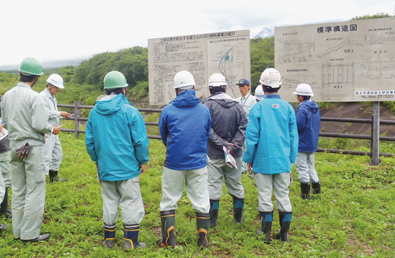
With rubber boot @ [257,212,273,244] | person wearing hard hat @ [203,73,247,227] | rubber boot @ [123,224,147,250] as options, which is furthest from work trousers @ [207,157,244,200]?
rubber boot @ [123,224,147,250]

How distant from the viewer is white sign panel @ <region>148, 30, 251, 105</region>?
6793 mm

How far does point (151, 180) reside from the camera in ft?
19.6

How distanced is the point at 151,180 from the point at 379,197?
13.0 ft

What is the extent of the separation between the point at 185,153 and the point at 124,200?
A: 88cm

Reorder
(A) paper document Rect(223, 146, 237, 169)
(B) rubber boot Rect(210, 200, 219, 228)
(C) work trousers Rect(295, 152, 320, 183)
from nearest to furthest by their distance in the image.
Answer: (A) paper document Rect(223, 146, 237, 169), (B) rubber boot Rect(210, 200, 219, 228), (C) work trousers Rect(295, 152, 320, 183)

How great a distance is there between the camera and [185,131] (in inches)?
136

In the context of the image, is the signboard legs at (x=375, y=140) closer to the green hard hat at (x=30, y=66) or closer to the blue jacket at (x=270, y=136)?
the blue jacket at (x=270, y=136)

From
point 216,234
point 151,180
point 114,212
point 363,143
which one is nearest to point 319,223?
point 216,234

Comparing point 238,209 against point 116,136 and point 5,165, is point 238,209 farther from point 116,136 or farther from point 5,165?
point 5,165

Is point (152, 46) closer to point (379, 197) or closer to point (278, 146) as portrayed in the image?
point (278, 146)

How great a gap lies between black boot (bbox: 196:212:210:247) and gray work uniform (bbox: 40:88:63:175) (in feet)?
9.78

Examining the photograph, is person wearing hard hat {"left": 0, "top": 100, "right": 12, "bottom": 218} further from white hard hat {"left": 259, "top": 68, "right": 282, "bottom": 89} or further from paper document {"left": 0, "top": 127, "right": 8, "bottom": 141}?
white hard hat {"left": 259, "top": 68, "right": 282, "bottom": 89}

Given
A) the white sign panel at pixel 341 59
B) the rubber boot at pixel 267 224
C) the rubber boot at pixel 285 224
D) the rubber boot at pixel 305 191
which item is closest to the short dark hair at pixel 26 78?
the rubber boot at pixel 267 224

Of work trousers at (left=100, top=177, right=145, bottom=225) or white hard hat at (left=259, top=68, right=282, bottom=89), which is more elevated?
white hard hat at (left=259, top=68, right=282, bottom=89)
